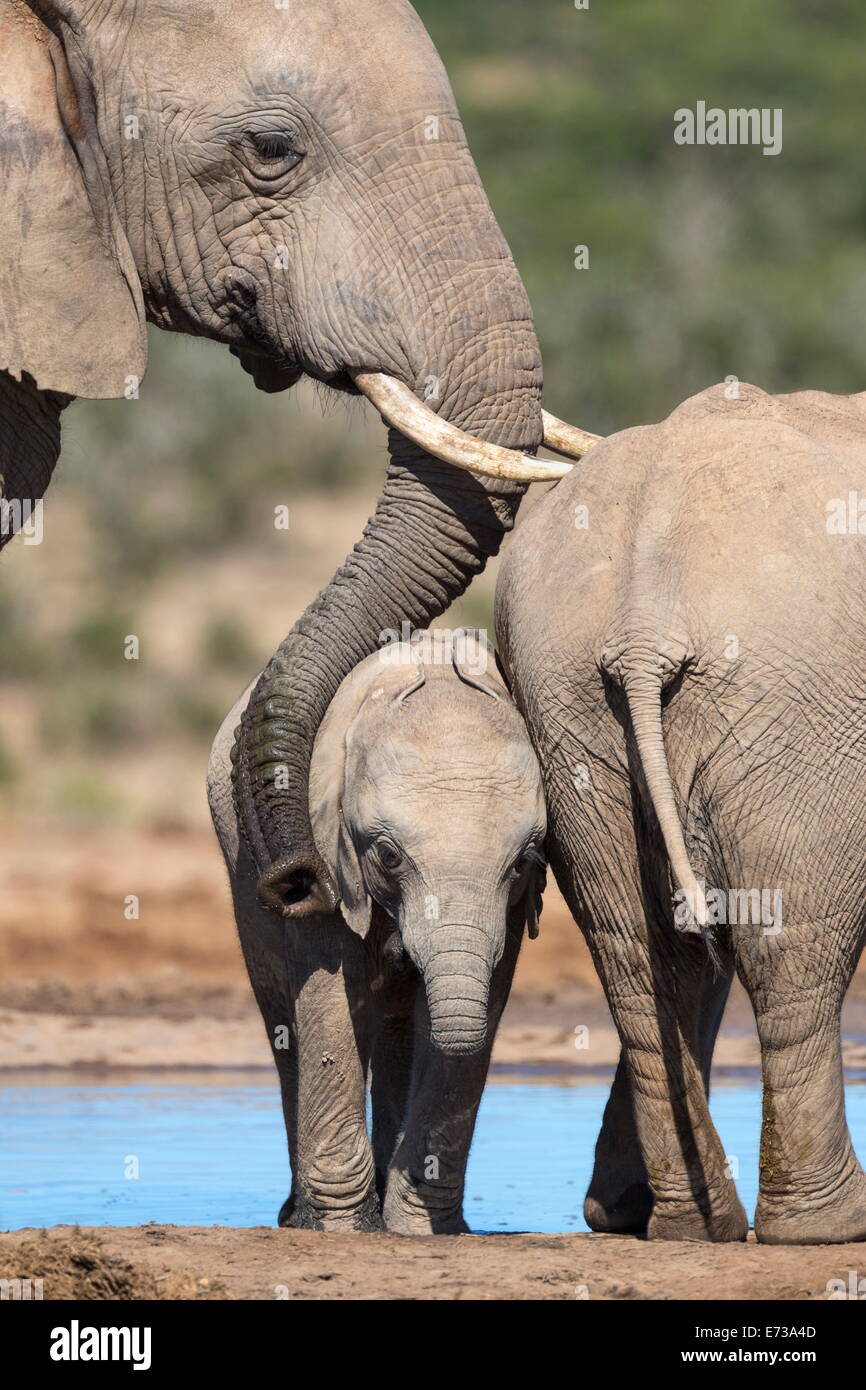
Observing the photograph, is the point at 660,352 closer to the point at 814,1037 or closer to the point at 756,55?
the point at 756,55

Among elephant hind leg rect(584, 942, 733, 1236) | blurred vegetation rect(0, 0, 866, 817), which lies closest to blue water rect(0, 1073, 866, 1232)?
elephant hind leg rect(584, 942, 733, 1236)

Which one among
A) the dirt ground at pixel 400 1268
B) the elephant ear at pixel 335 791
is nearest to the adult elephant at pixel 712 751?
the dirt ground at pixel 400 1268

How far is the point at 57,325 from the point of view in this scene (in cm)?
582

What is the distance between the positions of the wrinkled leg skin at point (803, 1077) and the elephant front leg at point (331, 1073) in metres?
0.98

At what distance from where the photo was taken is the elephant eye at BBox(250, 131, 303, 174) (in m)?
5.72

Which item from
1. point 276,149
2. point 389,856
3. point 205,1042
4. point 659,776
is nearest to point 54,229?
point 276,149

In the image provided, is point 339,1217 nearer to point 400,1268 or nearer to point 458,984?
point 400,1268

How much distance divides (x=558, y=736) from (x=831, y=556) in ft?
2.45

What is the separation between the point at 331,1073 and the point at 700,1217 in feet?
3.06

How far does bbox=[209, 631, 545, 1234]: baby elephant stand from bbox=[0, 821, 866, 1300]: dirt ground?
29 centimetres

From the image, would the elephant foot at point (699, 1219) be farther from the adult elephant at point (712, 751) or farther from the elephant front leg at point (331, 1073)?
the elephant front leg at point (331, 1073)

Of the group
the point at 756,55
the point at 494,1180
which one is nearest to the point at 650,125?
the point at 756,55

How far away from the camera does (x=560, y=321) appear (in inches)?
872

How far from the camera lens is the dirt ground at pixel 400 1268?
15.9 feet
